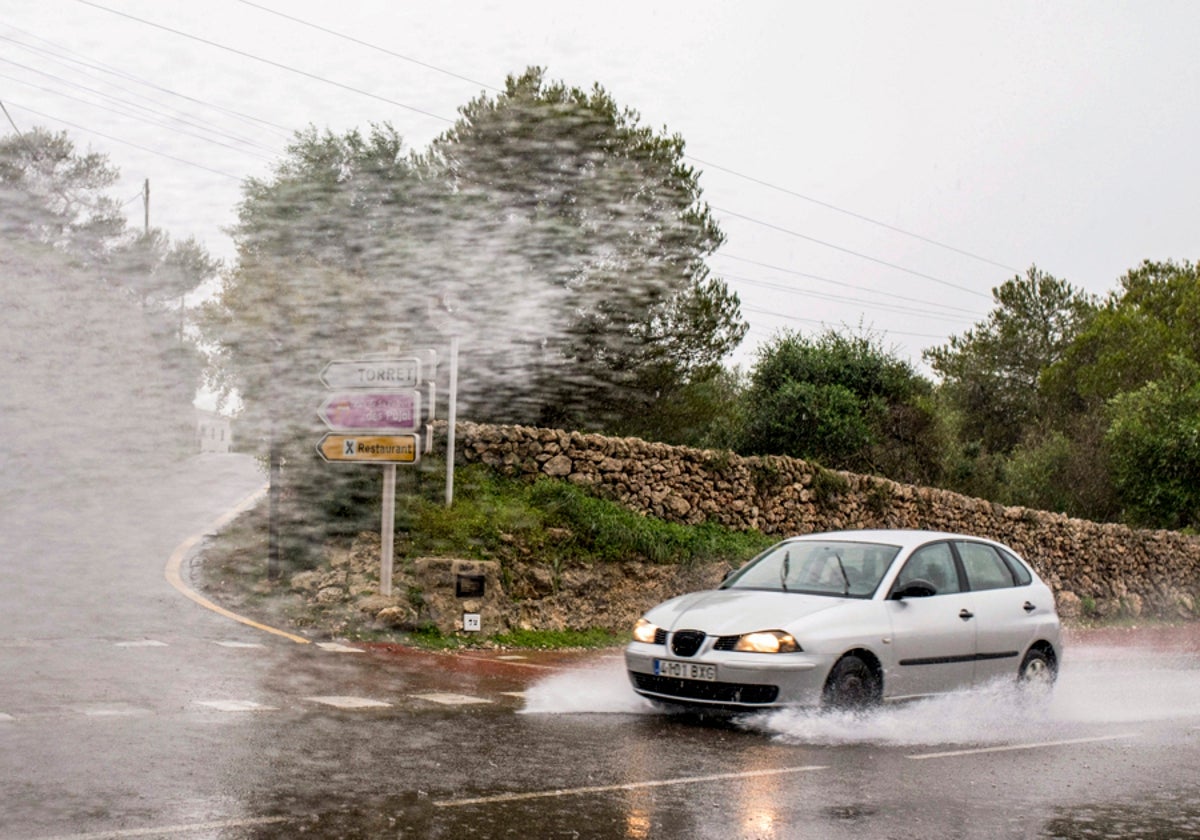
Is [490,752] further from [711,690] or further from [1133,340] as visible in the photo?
[1133,340]

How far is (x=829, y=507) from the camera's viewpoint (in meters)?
20.4

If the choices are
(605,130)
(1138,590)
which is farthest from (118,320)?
(1138,590)

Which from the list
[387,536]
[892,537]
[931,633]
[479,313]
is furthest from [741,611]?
[479,313]

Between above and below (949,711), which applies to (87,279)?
above

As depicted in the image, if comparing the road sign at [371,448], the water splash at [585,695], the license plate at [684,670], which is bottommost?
the water splash at [585,695]

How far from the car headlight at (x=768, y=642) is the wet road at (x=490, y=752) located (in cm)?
48

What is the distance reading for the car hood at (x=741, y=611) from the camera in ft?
28.0

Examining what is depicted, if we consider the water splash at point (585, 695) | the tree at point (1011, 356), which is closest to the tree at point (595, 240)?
the water splash at point (585, 695)

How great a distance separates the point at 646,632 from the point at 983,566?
3139 millimetres

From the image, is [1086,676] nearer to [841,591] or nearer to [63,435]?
[841,591]

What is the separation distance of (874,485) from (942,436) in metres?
6.90

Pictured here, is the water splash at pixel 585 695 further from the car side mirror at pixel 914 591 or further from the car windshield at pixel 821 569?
the car side mirror at pixel 914 591

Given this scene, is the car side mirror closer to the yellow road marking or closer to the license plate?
the license plate

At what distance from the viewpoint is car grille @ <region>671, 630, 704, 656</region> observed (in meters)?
8.58
